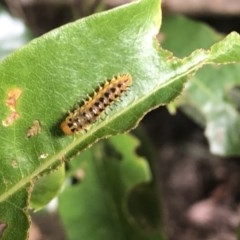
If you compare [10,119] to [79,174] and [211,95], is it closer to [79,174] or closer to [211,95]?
[79,174]

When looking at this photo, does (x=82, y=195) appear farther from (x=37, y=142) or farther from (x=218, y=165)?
(x=218, y=165)

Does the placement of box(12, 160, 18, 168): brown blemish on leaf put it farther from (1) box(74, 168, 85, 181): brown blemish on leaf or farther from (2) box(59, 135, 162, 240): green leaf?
(1) box(74, 168, 85, 181): brown blemish on leaf

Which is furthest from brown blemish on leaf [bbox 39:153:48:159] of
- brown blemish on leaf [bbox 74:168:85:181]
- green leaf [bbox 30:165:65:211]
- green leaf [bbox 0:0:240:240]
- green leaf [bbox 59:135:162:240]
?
brown blemish on leaf [bbox 74:168:85:181]

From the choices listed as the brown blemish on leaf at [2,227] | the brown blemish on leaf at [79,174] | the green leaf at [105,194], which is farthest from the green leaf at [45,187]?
the brown blemish on leaf at [79,174]

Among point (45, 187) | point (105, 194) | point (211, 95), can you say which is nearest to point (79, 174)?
point (105, 194)

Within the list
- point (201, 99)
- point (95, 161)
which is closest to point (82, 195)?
point (95, 161)

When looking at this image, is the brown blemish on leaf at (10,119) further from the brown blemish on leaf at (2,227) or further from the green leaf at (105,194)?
the green leaf at (105,194)
